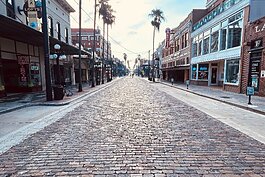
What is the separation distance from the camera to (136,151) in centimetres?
420

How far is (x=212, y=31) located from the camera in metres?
20.3

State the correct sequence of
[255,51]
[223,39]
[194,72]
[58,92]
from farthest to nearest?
[194,72], [223,39], [255,51], [58,92]

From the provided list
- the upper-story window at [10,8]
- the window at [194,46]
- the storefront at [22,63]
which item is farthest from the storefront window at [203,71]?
the upper-story window at [10,8]

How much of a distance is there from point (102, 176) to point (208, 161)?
2229mm

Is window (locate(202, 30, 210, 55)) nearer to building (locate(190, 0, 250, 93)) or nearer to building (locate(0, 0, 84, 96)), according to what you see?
building (locate(190, 0, 250, 93))

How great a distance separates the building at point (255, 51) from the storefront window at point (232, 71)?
1.18m

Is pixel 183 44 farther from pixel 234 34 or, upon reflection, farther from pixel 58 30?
pixel 58 30

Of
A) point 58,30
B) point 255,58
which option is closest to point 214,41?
point 255,58

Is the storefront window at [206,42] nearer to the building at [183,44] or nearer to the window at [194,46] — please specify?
the window at [194,46]

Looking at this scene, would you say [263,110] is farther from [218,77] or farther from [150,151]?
[218,77]

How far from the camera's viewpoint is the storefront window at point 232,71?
15.8 m

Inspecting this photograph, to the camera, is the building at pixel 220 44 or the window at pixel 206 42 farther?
the window at pixel 206 42

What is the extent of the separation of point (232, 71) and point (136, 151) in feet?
51.3

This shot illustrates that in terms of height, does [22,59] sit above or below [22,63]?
above
